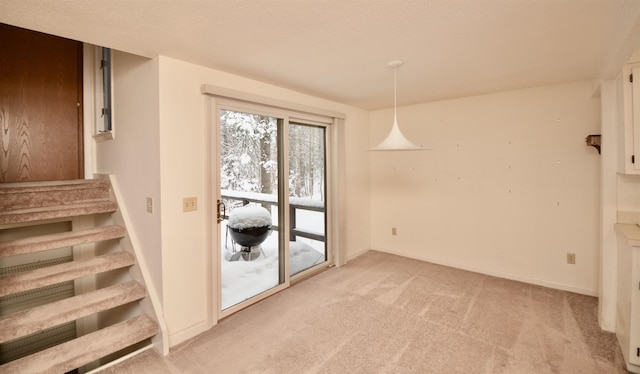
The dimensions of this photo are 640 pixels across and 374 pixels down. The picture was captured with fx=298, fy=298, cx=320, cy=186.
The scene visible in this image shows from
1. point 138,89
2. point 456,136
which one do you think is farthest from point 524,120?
point 138,89

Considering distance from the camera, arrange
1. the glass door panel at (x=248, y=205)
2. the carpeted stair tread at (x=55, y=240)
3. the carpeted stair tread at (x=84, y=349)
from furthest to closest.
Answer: the glass door panel at (x=248, y=205), the carpeted stair tread at (x=55, y=240), the carpeted stair tread at (x=84, y=349)

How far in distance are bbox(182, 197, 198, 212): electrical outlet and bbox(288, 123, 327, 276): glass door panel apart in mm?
1219

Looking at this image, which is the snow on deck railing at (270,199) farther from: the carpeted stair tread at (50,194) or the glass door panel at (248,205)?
the carpeted stair tread at (50,194)

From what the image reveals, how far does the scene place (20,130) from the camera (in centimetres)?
306

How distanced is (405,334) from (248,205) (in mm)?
1886

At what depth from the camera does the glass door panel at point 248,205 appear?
114 inches

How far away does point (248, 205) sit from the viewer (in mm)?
3100

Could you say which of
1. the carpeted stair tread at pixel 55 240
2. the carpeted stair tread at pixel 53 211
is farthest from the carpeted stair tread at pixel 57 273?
the carpeted stair tread at pixel 53 211

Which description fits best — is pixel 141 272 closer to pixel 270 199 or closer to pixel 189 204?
pixel 189 204

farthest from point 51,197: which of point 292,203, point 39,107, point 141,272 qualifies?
point 292,203

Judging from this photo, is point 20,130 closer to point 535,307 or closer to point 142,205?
point 142,205

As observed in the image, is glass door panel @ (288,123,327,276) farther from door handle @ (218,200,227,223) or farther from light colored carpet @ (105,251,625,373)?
door handle @ (218,200,227,223)

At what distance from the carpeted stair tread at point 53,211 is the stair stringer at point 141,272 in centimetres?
11

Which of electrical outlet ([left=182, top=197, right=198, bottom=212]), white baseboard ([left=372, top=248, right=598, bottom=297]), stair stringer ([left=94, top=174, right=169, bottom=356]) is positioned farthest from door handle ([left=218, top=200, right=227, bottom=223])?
white baseboard ([left=372, top=248, right=598, bottom=297])
